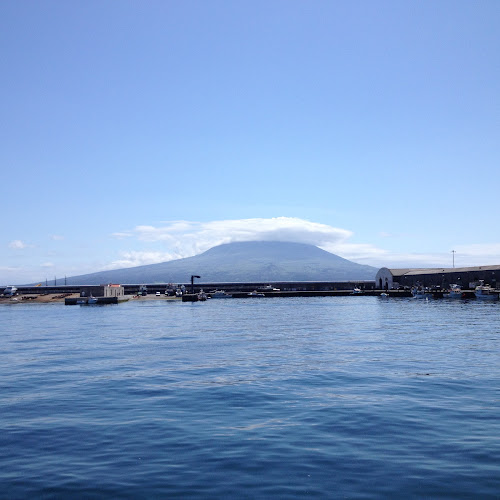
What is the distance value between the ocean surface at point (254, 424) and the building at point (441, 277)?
97.7 m

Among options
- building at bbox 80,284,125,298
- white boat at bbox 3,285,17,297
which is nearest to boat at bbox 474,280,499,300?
building at bbox 80,284,125,298

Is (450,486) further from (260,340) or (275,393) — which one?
(260,340)

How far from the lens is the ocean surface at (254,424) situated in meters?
11.5

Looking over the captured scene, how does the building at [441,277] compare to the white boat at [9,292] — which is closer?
the building at [441,277]

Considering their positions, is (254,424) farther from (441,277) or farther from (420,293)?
(441,277)

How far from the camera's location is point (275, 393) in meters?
21.0

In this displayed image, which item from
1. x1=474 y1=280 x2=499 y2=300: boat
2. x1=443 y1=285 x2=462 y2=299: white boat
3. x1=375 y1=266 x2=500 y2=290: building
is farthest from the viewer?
x1=375 y1=266 x2=500 y2=290: building

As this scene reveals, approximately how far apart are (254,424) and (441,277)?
133 metres

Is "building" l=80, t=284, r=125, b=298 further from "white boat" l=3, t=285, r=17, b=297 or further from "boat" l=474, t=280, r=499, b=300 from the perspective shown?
"boat" l=474, t=280, r=499, b=300

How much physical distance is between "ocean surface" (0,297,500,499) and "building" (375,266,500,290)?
97.7 metres

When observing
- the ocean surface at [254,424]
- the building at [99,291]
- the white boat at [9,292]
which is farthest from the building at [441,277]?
the white boat at [9,292]

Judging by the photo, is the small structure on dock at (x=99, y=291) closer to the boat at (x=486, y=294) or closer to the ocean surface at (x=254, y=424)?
the boat at (x=486, y=294)

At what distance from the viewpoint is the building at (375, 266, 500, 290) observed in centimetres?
12194

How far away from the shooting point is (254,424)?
16.4 meters
